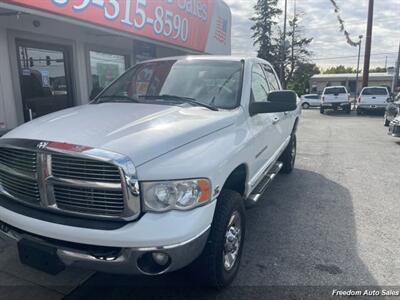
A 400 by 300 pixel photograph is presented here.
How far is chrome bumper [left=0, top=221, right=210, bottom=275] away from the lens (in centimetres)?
212

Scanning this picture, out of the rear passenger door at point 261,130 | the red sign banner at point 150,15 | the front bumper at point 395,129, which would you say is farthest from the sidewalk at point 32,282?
the front bumper at point 395,129

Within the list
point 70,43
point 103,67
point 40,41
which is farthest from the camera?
point 103,67

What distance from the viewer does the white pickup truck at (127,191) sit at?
2148mm

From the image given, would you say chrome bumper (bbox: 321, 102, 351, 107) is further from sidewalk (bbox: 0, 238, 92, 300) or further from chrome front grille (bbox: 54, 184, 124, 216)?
chrome front grille (bbox: 54, 184, 124, 216)

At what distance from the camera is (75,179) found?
2.25m

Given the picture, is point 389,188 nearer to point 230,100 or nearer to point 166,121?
point 230,100

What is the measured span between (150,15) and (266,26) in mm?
40059

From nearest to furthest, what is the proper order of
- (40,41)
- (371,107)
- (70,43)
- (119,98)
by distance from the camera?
(119,98), (40,41), (70,43), (371,107)

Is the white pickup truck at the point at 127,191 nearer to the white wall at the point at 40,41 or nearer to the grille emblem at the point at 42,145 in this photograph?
the grille emblem at the point at 42,145

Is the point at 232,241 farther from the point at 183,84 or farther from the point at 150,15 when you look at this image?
the point at 150,15

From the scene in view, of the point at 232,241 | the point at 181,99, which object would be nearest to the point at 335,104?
the point at 181,99

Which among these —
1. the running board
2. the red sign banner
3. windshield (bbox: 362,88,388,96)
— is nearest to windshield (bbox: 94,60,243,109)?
the running board

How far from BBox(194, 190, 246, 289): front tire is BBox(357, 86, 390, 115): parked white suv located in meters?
20.1

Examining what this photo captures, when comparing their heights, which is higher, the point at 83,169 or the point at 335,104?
the point at 83,169
